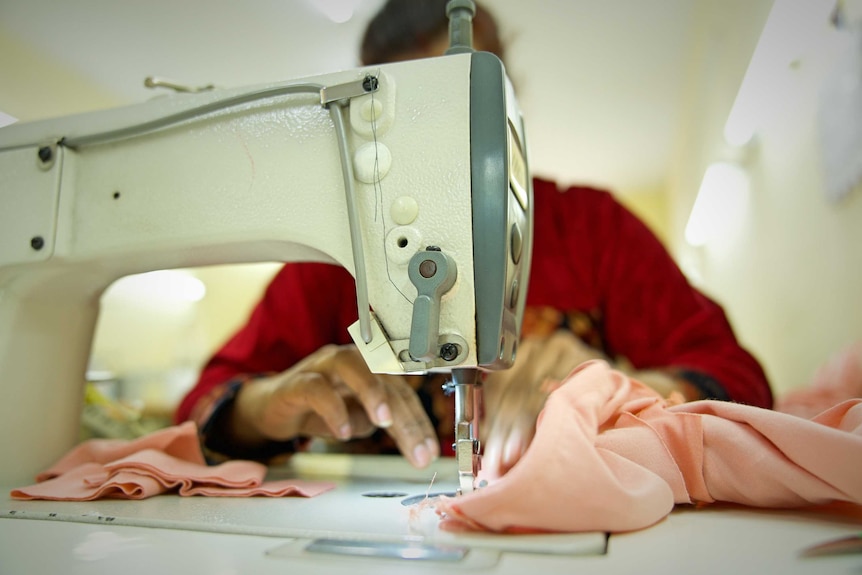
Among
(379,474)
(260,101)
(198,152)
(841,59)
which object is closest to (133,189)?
(198,152)

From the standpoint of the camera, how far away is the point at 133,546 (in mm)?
495

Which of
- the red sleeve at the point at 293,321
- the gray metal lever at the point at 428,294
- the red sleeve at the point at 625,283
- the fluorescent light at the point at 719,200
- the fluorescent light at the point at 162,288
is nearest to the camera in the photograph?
the gray metal lever at the point at 428,294

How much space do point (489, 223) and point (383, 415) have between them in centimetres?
35

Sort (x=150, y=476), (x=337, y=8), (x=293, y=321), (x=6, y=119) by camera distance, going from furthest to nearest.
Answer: (x=293, y=321) → (x=337, y=8) → (x=6, y=119) → (x=150, y=476)

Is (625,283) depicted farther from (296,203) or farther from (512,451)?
(296,203)

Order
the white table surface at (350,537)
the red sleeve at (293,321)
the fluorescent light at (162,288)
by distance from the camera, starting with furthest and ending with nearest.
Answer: the fluorescent light at (162,288), the red sleeve at (293,321), the white table surface at (350,537)

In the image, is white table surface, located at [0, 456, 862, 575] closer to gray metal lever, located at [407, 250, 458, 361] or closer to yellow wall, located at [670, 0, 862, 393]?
gray metal lever, located at [407, 250, 458, 361]

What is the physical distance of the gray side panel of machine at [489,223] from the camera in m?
0.61

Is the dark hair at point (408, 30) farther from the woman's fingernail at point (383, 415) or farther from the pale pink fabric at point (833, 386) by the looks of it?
the pale pink fabric at point (833, 386)

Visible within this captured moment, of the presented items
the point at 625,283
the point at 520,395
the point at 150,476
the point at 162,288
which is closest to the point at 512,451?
the point at 520,395

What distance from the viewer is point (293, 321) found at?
1449 mm

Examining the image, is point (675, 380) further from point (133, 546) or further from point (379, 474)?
point (133, 546)

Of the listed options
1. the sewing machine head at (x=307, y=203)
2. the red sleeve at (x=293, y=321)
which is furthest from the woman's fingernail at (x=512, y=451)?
the red sleeve at (x=293, y=321)

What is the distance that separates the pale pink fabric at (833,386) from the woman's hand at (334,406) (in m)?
0.58
